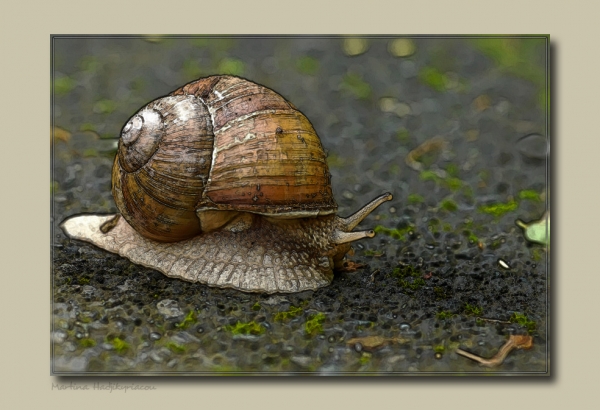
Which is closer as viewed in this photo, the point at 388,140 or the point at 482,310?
the point at 482,310

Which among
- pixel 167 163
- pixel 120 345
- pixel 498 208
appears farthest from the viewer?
pixel 498 208

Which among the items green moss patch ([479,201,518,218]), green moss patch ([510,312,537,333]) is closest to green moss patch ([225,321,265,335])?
green moss patch ([510,312,537,333])

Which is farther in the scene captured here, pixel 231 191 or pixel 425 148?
pixel 425 148

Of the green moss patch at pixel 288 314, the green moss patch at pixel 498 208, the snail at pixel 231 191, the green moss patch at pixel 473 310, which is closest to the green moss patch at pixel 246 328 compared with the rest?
the green moss patch at pixel 288 314

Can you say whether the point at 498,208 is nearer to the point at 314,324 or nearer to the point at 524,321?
the point at 524,321

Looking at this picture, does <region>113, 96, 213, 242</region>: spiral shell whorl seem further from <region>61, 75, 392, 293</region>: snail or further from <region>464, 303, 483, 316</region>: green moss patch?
<region>464, 303, 483, 316</region>: green moss patch

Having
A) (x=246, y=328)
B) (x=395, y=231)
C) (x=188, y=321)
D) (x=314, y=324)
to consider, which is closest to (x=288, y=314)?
(x=314, y=324)

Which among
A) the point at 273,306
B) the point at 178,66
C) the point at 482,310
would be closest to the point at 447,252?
the point at 482,310

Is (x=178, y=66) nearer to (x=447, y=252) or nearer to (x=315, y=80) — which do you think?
(x=315, y=80)

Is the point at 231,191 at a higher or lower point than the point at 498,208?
higher
